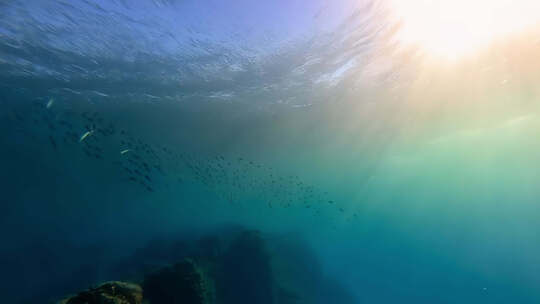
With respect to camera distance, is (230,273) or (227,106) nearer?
(230,273)

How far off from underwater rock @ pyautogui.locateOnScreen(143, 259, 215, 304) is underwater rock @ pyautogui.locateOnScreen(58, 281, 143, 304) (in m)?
3.48

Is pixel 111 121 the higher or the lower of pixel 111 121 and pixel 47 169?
the higher

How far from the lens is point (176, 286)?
31.2 feet

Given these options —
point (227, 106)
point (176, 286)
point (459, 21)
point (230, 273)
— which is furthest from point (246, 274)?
point (459, 21)

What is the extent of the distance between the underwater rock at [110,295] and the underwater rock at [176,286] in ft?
11.4

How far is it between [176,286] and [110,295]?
4756 millimetres

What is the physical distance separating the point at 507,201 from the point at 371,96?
15486 centimetres

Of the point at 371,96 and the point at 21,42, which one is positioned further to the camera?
the point at 371,96

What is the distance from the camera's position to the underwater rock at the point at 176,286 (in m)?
9.30

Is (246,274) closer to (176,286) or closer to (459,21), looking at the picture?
(176,286)

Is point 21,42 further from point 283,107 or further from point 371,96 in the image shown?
point 371,96

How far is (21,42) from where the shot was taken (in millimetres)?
14367

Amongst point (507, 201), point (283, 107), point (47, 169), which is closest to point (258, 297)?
point (283, 107)

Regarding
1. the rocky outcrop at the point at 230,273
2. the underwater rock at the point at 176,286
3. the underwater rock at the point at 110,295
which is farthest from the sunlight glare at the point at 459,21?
the rocky outcrop at the point at 230,273
